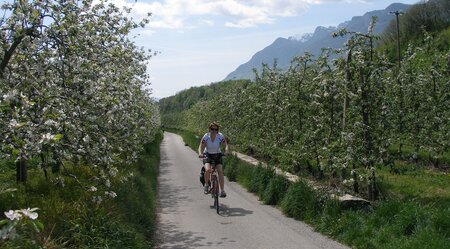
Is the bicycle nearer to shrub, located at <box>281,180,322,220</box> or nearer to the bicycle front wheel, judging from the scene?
the bicycle front wheel

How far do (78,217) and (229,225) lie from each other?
3.66 meters

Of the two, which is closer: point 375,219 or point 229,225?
point 375,219

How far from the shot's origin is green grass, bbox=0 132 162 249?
6.55 meters

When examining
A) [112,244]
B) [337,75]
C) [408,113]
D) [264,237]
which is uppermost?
[337,75]

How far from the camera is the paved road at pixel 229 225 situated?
8539mm

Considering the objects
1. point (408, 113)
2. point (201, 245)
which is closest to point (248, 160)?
point (408, 113)

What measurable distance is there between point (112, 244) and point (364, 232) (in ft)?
14.0

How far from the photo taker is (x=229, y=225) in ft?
32.7

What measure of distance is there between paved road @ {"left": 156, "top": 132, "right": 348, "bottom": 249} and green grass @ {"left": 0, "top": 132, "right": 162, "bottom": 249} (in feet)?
2.02

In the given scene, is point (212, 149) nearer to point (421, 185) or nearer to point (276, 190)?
point (276, 190)

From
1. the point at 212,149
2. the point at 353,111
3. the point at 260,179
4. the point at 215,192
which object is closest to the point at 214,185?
the point at 215,192

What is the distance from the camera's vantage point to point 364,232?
799 centimetres

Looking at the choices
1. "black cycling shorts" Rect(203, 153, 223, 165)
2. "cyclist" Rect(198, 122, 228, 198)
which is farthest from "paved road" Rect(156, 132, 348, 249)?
"black cycling shorts" Rect(203, 153, 223, 165)

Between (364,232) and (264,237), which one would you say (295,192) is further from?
(364,232)
